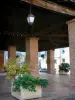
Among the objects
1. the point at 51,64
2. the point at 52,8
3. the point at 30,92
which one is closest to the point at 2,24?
the point at 52,8

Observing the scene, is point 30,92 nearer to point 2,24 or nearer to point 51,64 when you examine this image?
point 2,24

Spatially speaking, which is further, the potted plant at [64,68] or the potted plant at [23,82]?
the potted plant at [64,68]

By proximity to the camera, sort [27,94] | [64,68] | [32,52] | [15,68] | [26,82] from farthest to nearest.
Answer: [64,68], [32,52], [15,68], [27,94], [26,82]

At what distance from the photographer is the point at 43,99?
9.05 meters

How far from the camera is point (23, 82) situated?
29.7 ft

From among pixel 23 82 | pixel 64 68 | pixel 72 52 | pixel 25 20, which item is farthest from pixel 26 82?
pixel 64 68

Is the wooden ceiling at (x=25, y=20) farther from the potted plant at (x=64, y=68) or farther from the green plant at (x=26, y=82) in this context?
the potted plant at (x=64, y=68)

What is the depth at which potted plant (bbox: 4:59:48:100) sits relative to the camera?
359 inches

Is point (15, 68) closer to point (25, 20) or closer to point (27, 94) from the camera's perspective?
point (27, 94)

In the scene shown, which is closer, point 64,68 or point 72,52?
point 72,52

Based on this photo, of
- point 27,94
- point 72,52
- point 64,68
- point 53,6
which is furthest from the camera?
point 64,68

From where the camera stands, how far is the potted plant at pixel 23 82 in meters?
9.12

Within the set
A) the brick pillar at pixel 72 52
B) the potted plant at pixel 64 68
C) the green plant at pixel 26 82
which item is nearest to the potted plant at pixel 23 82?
the green plant at pixel 26 82

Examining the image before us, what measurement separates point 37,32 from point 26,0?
8.43 meters
